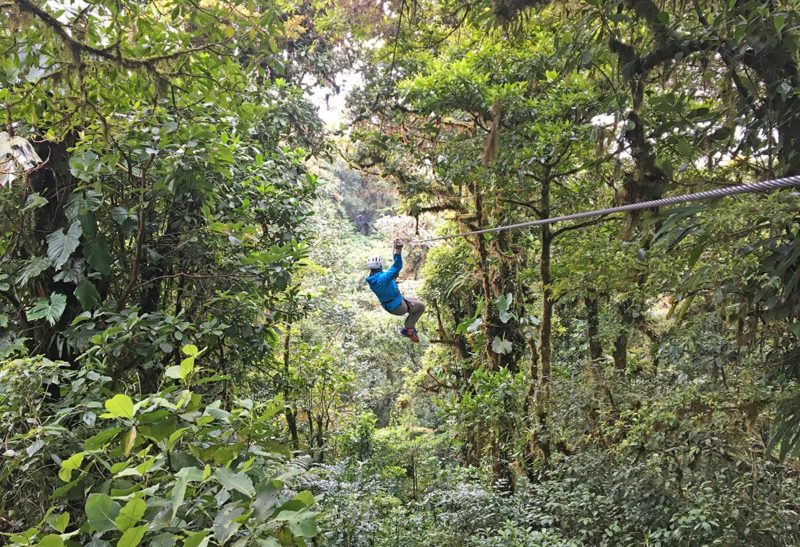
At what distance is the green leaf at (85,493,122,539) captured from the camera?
100 centimetres

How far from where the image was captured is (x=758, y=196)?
6.01 feet

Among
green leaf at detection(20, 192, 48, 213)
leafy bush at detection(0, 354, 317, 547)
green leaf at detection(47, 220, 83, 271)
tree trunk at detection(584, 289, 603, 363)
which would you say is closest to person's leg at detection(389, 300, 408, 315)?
tree trunk at detection(584, 289, 603, 363)

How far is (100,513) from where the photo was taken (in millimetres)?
1016

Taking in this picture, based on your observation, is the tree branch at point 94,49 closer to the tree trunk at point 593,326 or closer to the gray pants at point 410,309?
the gray pants at point 410,309

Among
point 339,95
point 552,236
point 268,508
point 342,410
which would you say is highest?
point 339,95

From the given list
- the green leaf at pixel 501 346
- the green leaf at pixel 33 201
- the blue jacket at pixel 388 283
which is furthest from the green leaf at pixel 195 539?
the green leaf at pixel 501 346

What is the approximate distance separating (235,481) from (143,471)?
0.60 ft

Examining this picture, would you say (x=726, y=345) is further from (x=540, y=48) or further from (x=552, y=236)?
(x=540, y=48)

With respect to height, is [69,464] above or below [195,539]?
above

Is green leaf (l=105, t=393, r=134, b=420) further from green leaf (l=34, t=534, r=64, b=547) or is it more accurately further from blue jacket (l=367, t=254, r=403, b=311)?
blue jacket (l=367, t=254, r=403, b=311)

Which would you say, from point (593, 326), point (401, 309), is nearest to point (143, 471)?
point (401, 309)

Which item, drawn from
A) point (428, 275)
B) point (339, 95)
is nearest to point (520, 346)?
point (428, 275)

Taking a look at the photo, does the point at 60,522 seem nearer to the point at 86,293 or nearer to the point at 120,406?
the point at 120,406

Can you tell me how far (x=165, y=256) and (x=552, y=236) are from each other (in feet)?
9.41
